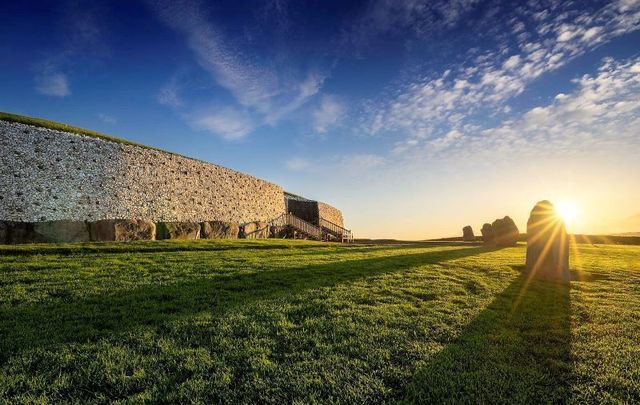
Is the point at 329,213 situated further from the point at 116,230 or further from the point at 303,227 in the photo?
the point at 116,230

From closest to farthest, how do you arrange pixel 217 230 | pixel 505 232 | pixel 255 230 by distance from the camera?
pixel 217 230 < pixel 255 230 < pixel 505 232

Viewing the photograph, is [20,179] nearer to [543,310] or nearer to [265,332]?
[265,332]

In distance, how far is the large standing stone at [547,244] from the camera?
13039 millimetres

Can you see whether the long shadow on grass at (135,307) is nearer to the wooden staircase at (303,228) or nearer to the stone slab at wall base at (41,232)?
the stone slab at wall base at (41,232)

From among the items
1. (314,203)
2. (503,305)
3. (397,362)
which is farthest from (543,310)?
(314,203)

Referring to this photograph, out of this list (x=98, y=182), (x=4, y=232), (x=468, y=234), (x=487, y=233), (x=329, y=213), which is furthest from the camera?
(x=329, y=213)

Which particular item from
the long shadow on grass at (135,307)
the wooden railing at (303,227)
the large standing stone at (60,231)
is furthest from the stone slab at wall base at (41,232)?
the wooden railing at (303,227)

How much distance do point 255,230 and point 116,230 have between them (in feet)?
38.9

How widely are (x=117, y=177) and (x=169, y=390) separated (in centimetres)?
2637

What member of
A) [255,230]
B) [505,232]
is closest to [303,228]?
[255,230]

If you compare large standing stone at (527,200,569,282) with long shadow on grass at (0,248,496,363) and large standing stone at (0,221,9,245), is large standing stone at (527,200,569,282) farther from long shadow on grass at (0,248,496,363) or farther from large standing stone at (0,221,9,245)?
large standing stone at (0,221,9,245)

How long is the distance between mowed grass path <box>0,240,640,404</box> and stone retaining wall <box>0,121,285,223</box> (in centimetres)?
1345

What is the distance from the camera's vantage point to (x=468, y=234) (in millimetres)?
46500

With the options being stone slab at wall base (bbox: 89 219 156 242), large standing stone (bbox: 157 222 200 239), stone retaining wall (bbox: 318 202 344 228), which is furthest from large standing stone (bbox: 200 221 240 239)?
stone retaining wall (bbox: 318 202 344 228)
